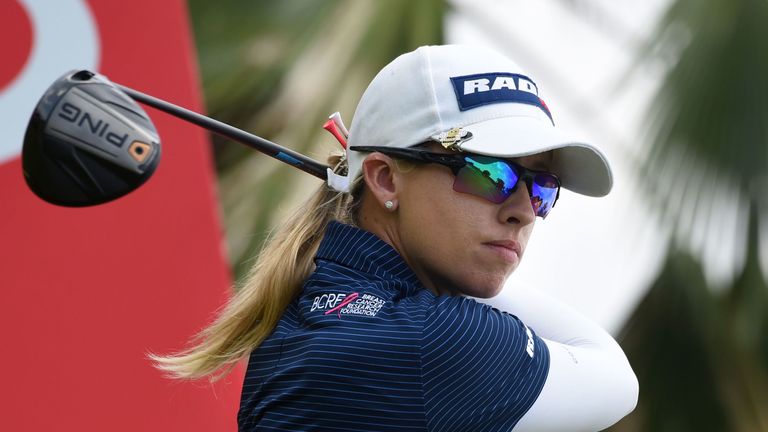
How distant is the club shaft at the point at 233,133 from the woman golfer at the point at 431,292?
0.20 ft

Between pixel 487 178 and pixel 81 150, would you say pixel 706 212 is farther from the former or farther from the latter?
pixel 81 150

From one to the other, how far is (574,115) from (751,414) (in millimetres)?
1250

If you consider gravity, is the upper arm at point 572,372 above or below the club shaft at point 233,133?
below

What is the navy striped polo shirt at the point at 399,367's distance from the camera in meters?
1.82

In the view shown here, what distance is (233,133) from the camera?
2.14 m

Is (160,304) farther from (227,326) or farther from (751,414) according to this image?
(751,414)

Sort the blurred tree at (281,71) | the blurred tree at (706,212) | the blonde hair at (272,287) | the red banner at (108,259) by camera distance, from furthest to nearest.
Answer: the blurred tree at (706,212) → the blurred tree at (281,71) → the red banner at (108,259) → the blonde hair at (272,287)

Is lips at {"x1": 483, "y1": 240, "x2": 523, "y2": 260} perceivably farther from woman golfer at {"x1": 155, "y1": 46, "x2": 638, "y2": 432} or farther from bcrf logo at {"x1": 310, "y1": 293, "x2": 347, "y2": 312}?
bcrf logo at {"x1": 310, "y1": 293, "x2": 347, "y2": 312}

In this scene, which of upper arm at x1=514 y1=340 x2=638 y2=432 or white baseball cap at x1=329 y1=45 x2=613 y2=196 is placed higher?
white baseball cap at x1=329 y1=45 x2=613 y2=196

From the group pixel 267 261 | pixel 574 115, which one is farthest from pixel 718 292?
pixel 267 261

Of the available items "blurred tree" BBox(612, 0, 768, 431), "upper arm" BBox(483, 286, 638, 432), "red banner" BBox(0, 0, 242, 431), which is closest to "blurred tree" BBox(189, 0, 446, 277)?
"red banner" BBox(0, 0, 242, 431)

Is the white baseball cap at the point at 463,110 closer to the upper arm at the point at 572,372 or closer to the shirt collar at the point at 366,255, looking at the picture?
the shirt collar at the point at 366,255

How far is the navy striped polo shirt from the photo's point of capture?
71.6 inches

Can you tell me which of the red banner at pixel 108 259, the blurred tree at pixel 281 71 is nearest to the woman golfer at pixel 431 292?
the red banner at pixel 108 259
